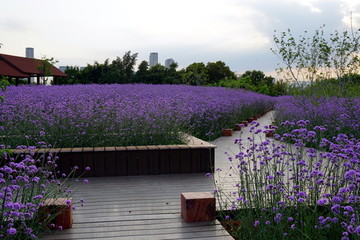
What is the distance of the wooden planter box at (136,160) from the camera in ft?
18.4

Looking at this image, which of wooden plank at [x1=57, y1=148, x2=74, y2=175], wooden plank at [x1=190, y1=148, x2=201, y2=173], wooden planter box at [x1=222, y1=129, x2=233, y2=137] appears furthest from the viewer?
wooden planter box at [x1=222, y1=129, x2=233, y2=137]

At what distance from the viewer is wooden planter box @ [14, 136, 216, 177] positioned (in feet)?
18.4

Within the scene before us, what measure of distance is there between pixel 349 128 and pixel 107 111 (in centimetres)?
516

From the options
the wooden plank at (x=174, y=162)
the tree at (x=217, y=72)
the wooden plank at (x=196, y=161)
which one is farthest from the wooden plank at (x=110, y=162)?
the tree at (x=217, y=72)

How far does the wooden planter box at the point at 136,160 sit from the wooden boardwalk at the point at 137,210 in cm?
16

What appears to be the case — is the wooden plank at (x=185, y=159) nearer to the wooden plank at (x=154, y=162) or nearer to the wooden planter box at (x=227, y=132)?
the wooden plank at (x=154, y=162)

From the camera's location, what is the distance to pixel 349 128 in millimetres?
8320

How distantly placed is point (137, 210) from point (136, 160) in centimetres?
178

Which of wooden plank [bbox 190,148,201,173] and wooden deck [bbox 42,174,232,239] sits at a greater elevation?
wooden plank [bbox 190,148,201,173]

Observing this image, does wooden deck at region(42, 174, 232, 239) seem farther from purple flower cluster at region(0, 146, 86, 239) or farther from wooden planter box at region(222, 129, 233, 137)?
wooden planter box at region(222, 129, 233, 137)

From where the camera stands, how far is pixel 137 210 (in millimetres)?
4059

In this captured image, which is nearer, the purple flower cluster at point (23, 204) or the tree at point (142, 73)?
the purple flower cluster at point (23, 204)

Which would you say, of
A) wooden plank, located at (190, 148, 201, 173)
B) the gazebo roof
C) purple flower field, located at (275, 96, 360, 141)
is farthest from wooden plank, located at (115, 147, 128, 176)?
the gazebo roof

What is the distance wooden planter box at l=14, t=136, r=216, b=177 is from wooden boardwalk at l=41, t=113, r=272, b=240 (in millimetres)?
156
